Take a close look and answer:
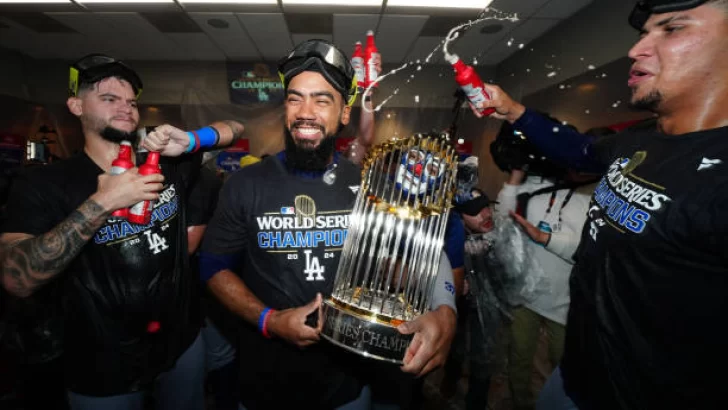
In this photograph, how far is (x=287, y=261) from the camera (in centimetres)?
159

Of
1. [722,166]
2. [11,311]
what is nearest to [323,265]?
[722,166]

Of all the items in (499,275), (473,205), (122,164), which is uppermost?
(122,164)

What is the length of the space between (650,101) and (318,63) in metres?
1.46

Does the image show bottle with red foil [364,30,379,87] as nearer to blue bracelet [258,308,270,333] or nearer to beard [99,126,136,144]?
beard [99,126,136,144]

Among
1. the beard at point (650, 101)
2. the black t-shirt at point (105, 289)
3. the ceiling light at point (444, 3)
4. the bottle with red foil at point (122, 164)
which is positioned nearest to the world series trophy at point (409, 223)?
the beard at point (650, 101)

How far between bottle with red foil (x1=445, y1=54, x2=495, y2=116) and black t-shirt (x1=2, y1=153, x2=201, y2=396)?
1.85 m

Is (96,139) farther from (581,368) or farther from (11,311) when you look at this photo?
(581,368)

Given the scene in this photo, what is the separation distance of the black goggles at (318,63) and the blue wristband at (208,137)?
75 centimetres

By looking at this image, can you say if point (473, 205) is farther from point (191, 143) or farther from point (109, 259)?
point (109, 259)

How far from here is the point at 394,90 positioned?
28.2ft

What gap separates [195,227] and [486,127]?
7.53 meters

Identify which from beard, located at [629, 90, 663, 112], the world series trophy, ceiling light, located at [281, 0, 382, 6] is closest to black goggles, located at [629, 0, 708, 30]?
beard, located at [629, 90, 663, 112]

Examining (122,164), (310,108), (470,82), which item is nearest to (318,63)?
(310,108)

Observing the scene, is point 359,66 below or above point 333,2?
below
